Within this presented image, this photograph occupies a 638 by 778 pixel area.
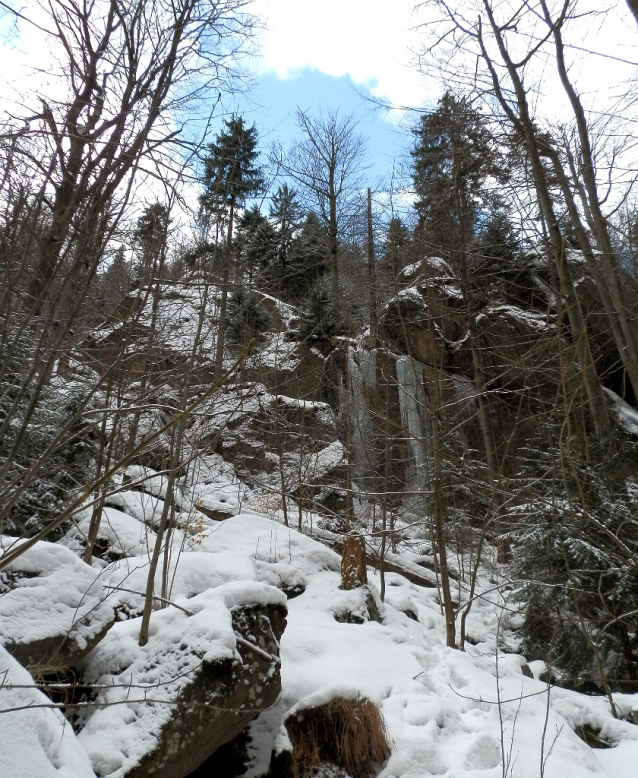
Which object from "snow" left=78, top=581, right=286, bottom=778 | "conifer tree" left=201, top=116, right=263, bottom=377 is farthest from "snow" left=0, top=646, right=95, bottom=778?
"conifer tree" left=201, top=116, right=263, bottom=377

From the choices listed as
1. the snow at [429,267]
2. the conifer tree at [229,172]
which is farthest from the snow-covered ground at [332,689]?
the snow at [429,267]

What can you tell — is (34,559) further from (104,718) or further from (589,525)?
(589,525)

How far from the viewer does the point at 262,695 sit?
3.04m

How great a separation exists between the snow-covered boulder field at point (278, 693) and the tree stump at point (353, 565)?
187 millimetres

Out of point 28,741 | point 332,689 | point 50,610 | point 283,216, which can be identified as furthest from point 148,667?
point 283,216

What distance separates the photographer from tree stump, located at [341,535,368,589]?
4.93 m

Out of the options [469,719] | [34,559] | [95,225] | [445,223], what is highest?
[445,223]

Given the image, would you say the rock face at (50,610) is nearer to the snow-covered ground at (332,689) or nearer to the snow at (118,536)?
the snow-covered ground at (332,689)

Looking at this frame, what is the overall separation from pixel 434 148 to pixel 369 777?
224 inches

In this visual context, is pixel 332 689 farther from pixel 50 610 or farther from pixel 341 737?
pixel 50 610

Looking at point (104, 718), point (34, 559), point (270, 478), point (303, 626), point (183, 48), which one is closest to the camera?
point (183, 48)

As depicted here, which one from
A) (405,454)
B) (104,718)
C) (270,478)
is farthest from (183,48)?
(405,454)

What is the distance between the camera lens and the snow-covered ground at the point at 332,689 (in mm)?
2301

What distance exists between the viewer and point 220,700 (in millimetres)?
2760
